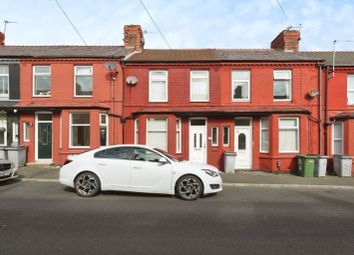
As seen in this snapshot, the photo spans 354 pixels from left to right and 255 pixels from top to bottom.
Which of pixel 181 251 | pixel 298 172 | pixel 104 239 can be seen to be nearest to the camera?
pixel 181 251

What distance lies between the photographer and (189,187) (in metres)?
8.85

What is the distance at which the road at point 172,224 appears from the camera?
199 inches

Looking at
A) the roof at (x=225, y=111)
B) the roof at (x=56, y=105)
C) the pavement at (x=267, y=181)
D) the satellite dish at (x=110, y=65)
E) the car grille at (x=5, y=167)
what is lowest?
the pavement at (x=267, y=181)

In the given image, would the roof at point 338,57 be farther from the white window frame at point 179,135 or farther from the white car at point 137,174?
the white car at point 137,174

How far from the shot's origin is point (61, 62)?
667 inches

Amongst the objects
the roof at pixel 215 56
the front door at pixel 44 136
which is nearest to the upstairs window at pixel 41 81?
the front door at pixel 44 136

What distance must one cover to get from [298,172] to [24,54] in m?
15.4

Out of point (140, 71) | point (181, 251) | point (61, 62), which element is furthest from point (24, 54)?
point (181, 251)

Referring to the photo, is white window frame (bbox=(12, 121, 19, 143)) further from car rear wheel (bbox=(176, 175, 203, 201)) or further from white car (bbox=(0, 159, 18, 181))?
car rear wheel (bbox=(176, 175, 203, 201))

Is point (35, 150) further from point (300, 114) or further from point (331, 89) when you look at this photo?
point (331, 89)

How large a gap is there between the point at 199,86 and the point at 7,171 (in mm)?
10193

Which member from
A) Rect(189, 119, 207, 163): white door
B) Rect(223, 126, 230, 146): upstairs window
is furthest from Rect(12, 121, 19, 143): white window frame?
Rect(223, 126, 230, 146): upstairs window

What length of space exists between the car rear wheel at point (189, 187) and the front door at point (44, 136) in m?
10.4

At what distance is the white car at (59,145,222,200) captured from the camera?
8.88 meters
